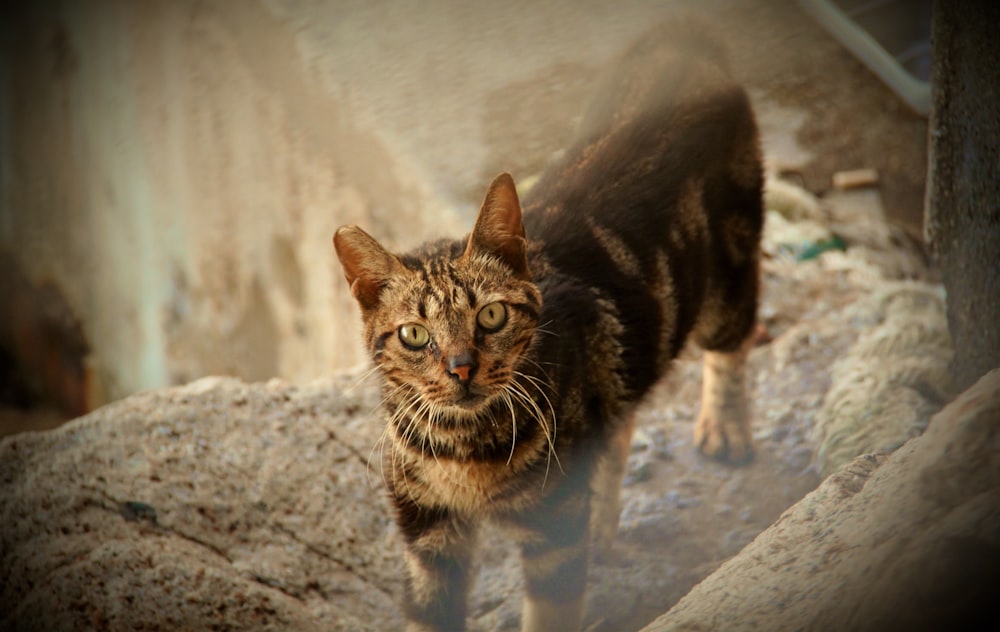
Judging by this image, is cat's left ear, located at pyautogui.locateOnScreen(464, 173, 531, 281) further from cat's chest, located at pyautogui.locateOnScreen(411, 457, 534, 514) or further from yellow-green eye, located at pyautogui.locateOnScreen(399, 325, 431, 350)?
cat's chest, located at pyautogui.locateOnScreen(411, 457, 534, 514)

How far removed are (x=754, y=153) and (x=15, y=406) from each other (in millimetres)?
1872

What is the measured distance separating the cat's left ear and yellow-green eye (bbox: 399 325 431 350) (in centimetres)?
14

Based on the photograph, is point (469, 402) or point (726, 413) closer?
point (469, 402)

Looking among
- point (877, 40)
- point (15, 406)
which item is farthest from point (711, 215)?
point (15, 406)

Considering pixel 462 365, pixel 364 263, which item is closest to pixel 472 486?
pixel 462 365

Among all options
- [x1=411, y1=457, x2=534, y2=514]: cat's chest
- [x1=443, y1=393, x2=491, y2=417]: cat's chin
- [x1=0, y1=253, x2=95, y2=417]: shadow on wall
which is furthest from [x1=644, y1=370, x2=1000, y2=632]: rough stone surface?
[x1=0, y1=253, x2=95, y2=417]: shadow on wall

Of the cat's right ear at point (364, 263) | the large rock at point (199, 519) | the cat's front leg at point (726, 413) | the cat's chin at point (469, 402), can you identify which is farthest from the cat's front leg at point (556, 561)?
the cat's front leg at point (726, 413)

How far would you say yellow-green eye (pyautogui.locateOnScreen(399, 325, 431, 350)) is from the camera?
4.16ft

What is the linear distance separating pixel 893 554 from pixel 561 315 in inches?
25.9

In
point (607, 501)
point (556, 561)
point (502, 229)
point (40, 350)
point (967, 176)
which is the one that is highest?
point (40, 350)

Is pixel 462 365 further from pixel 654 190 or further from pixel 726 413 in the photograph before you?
pixel 726 413

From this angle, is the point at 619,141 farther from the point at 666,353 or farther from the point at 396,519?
the point at 396,519

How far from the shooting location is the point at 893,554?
0.96 m

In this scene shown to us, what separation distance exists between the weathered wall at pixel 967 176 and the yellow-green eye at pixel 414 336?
1082 millimetres
